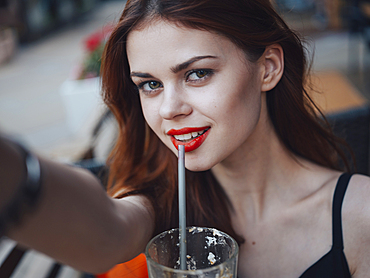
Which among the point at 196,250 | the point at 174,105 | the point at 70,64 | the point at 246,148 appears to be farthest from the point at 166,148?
the point at 70,64

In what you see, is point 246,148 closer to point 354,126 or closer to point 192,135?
point 192,135

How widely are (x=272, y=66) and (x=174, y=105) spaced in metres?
0.42

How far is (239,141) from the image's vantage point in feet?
3.77

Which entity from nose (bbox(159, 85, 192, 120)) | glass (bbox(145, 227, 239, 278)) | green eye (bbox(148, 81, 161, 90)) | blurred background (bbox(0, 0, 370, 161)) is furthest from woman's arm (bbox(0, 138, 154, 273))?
blurred background (bbox(0, 0, 370, 161))

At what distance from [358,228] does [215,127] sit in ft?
2.04

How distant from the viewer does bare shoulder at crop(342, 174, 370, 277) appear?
1287mm

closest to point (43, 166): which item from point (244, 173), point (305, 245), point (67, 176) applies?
point (67, 176)

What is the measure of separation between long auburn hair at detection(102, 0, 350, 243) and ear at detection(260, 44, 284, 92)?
0.03m

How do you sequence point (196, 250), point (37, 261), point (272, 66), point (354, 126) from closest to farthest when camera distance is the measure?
point (196, 250), point (272, 66), point (354, 126), point (37, 261)

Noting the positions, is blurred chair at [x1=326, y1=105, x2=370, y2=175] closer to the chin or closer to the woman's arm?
the chin

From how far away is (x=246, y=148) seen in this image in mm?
1377

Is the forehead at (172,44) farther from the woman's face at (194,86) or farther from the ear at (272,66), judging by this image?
the ear at (272,66)

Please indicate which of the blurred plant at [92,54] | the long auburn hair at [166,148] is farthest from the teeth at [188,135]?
the blurred plant at [92,54]

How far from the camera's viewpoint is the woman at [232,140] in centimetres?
108
